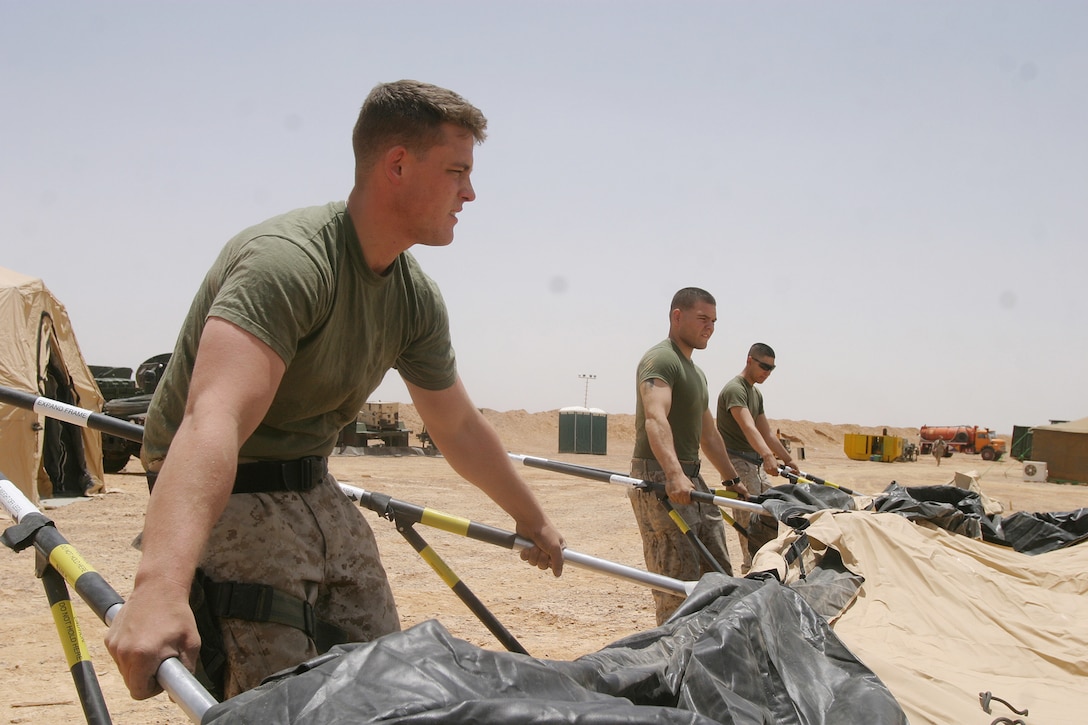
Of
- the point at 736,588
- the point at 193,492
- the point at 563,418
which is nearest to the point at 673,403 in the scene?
the point at 736,588

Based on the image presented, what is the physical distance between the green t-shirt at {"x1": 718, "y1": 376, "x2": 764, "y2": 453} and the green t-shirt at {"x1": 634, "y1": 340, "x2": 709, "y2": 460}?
1.88m

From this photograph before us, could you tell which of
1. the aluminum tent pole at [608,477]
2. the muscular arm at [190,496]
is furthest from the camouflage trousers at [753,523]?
the muscular arm at [190,496]

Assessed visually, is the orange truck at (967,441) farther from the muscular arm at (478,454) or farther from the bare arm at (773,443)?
the muscular arm at (478,454)

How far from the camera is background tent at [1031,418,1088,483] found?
82.3ft

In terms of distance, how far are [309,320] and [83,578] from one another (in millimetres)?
726

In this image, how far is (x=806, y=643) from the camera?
218 cm

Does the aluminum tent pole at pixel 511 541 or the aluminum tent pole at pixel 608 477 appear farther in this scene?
the aluminum tent pole at pixel 608 477

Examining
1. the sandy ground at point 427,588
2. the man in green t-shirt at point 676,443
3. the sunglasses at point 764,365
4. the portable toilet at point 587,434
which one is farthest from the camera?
the portable toilet at point 587,434

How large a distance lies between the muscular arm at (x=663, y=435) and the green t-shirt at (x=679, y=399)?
116 mm

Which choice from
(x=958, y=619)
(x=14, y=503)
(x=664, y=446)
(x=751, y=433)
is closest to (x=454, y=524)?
(x=14, y=503)

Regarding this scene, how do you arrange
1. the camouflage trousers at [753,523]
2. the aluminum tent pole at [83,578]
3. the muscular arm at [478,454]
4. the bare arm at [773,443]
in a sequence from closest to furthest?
the aluminum tent pole at [83,578] → the muscular arm at [478,454] → the camouflage trousers at [753,523] → the bare arm at [773,443]

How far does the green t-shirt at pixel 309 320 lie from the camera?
204cm

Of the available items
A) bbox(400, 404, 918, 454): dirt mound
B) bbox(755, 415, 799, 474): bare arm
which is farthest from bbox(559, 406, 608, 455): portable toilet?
bbox(755, 415, 799, 474): bare arm

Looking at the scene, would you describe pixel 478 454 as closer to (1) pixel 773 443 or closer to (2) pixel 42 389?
(1) pixel 773 443
